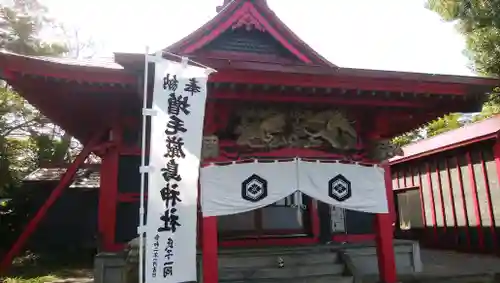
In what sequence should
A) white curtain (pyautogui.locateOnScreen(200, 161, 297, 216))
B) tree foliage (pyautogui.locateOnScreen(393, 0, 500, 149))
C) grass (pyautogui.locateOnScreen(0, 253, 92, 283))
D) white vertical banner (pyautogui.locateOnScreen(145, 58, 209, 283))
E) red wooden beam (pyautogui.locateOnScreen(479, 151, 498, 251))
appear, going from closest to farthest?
white vertical banner (pyautogui.locateOnScreen(145, 58, 209, 283)), white curtain (pyautogui.locateOnScreen(200, 161, 297, 216)), grass (pyautogui.locateOnScreen(0, 253, 92, 283)), red wooden beam (pyautogui.locateOnScreen(479, 151, 498, 251)), tree foliage (pyautogui.locateOnScreen(393, 0, 500, 149))

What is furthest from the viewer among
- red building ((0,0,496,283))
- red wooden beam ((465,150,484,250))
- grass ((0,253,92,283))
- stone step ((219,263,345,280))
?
red wooden beam ((465,150,484,250))

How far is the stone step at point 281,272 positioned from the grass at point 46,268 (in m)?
4.73

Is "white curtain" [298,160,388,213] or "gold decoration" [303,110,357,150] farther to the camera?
"gold decoration" [303,110,357,150]

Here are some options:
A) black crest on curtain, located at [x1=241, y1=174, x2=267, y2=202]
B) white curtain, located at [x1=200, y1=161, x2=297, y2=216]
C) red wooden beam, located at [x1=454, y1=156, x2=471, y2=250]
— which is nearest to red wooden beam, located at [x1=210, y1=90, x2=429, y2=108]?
white curtain, located at [x1=200, y1=161, x2=297, y2=216]

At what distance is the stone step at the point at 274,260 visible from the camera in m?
6.66

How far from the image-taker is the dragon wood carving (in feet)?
20.0

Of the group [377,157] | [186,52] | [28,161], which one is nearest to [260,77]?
[377,157]

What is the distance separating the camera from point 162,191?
15.0 ft

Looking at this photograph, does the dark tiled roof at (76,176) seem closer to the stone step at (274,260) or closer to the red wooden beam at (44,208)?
the red wooden beam at (44,208)

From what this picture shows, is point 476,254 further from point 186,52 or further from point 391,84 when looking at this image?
point 186,52

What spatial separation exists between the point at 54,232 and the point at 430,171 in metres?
13.6

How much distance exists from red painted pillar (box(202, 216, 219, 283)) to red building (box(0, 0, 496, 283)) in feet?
0.05

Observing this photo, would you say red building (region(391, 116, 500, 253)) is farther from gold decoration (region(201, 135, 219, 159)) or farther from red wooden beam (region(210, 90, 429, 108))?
gold decoration (region(201, 135, 219, 159))

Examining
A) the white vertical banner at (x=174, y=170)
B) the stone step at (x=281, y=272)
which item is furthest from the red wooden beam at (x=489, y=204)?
the white vertical banner at (x=174, y=170)
